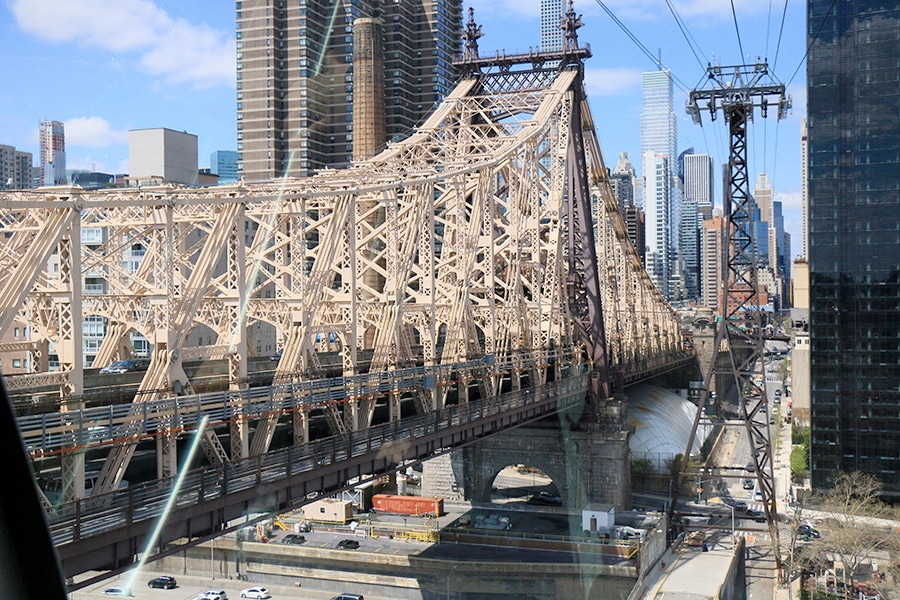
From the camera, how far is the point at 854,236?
60.5 metres

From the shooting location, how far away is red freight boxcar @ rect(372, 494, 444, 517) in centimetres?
4556

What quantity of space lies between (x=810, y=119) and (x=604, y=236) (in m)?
16.5

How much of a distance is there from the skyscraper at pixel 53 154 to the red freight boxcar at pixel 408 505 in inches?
967

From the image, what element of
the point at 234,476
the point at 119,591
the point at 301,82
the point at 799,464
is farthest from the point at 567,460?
the point at 301,82

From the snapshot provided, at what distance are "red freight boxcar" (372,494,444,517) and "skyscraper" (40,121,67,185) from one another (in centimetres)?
2457

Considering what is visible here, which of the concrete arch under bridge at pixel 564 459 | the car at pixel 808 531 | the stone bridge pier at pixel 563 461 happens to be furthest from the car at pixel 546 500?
the car at pixel 808 531

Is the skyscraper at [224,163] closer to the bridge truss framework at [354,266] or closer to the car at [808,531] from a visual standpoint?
the bridge truss framework at [354,266]

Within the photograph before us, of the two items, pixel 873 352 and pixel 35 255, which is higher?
pixel 35 255

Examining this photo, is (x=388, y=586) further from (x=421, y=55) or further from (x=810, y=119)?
(x=421, y=55)

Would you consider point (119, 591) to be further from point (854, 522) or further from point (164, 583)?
point (854, 522)

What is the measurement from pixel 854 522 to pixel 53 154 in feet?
131

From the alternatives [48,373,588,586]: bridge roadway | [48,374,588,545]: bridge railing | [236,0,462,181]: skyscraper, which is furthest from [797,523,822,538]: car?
[236,0,462,181]: skyscraper

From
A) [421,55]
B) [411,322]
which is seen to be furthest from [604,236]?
[421,55]

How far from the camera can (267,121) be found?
322ft
